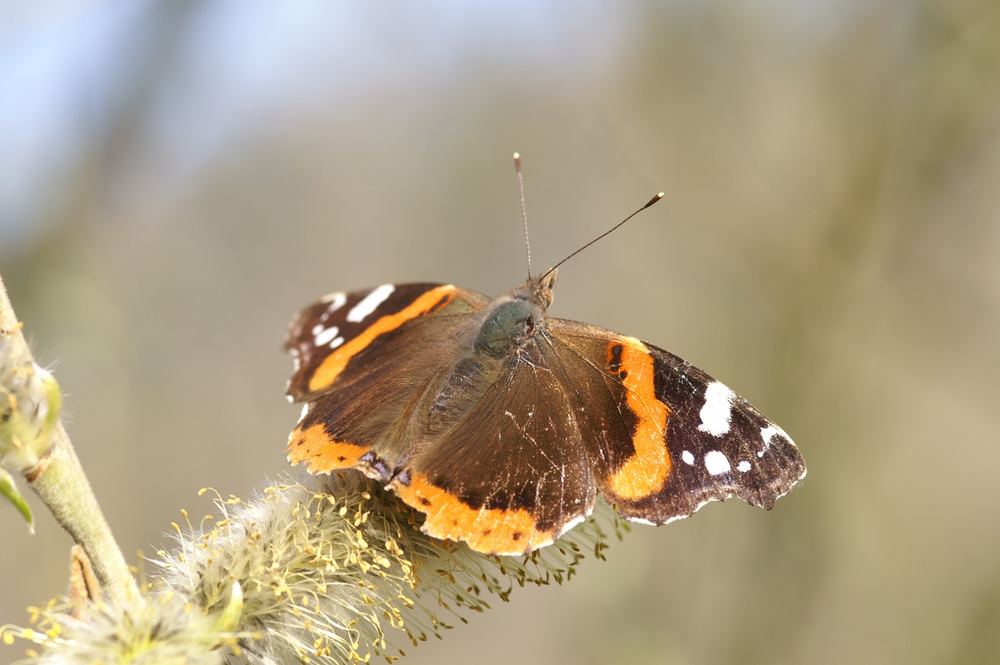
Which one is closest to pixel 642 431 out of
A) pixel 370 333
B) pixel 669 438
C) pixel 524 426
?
pixel 669 438

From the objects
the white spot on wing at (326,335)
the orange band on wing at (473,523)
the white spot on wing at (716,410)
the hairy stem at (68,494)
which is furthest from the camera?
the white spot on wing at (326,335)

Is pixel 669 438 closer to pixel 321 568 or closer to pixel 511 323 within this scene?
pixel 511 323

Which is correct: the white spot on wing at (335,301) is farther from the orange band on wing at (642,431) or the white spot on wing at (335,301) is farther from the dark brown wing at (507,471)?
the orange band on wing at (642,431)

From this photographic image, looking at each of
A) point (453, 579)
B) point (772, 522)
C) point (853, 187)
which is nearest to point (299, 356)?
point (453, 579)

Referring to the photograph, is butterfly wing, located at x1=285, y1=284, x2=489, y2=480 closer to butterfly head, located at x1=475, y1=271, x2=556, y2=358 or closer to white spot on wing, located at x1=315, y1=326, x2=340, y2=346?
white spot on wing, located at x1=315, y1=326, x2=340, y2=346

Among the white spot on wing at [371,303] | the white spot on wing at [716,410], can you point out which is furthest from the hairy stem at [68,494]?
the white spot on wing at [716,410]

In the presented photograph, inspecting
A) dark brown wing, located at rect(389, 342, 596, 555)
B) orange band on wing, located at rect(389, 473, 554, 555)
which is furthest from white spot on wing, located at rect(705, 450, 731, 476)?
orange band on wing, located at rect(389, 473, 554, 555)

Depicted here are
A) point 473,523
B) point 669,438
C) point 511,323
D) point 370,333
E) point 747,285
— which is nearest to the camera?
point 473,523

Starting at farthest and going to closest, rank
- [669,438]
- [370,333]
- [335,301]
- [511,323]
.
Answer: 1. [335,301]
2. [370,333]
3. [511,323]
4. [669,438]
